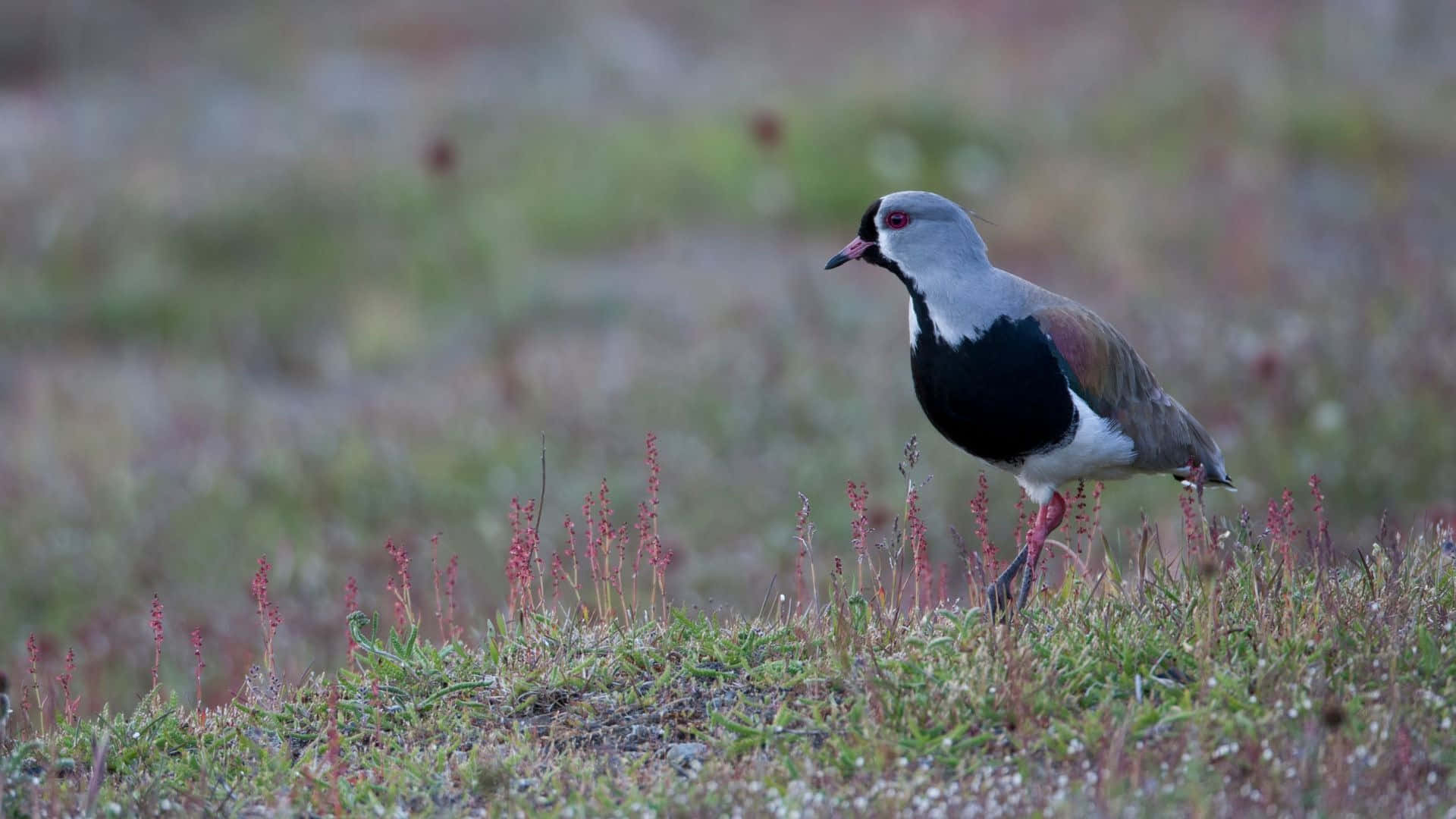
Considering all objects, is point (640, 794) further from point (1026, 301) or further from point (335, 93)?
point (335, 93)

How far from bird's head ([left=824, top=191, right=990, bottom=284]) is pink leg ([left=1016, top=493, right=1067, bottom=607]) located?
2.74 feet

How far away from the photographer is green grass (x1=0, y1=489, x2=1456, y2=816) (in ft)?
11.9

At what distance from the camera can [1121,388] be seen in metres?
4.94

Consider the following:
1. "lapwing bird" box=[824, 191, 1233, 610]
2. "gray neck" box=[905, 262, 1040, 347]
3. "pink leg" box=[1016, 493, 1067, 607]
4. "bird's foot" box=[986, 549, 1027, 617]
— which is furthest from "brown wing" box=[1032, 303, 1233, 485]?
"bird's foot" box=[986, 549, 1027, 617]

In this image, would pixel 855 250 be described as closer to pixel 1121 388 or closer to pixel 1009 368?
pixel 1009 368

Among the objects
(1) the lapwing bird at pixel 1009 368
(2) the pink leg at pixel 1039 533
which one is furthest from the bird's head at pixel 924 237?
(2) the pink leg at pixel 1039 533

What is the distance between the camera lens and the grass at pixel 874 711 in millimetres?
3617

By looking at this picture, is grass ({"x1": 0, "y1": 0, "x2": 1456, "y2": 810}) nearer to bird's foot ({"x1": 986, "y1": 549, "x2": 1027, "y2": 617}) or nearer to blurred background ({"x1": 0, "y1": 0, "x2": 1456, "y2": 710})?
blurred background ({"x1": 0, "y1": 0, "x2": 1456, "y2": 710})

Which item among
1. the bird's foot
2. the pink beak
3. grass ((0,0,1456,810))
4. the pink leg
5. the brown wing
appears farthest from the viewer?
grass ((0,0,1456,810))

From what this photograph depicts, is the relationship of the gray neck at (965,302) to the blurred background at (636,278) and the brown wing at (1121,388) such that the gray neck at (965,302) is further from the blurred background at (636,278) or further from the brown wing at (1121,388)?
the blurred background at (636,278)

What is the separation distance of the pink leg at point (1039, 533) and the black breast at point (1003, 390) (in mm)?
298

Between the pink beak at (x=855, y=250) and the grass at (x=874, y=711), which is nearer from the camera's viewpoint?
the grass at (x=874, y=711)

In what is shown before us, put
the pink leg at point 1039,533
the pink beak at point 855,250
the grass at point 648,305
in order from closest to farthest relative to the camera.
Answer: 1. the pink leg at point 1039,533
2. the pink beak at point 855,250
3. the grass at point 648,305

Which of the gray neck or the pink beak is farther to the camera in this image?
the pink beak
